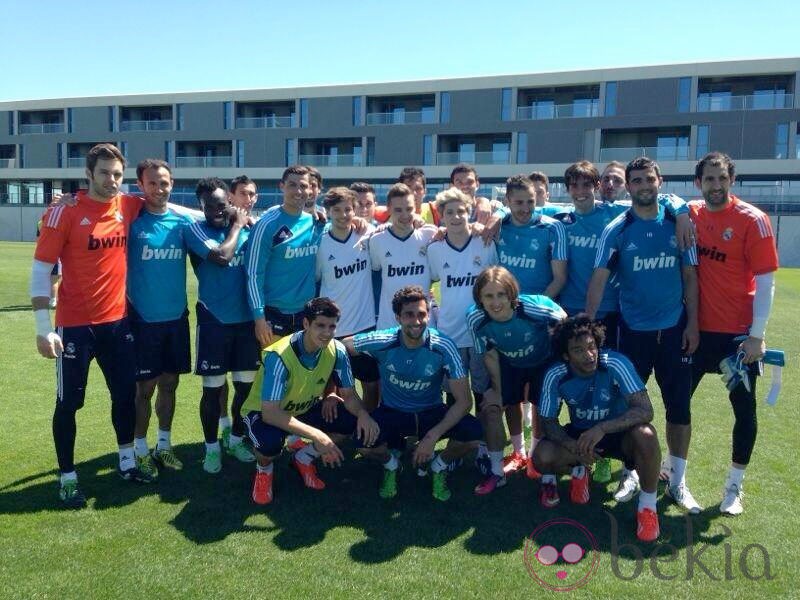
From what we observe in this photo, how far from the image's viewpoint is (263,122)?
149 ft

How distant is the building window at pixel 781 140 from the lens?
3575 cm

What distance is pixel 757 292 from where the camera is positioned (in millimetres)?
4168

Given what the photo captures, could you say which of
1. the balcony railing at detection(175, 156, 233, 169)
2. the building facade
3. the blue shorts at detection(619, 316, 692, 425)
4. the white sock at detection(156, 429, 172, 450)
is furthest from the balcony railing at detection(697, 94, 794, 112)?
the white sock at detection(156, 429, 172, 450)

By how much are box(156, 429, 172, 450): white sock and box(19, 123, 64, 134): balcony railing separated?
2042 inches

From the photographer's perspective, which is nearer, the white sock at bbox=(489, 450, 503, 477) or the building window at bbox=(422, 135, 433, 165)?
the white sock at bbox=(489, 450, 503, 477)

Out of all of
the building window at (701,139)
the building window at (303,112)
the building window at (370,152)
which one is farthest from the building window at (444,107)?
the building window at (701,139)

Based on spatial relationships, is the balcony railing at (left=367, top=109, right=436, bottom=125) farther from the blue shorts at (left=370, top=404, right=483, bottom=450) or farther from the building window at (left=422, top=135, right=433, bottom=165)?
the blue shorts at (left=370, top=404, right=483, bottom=450)

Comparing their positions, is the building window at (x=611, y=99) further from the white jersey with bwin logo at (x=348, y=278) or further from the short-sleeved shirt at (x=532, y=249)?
the white jersey with bwin logo at (x=348, y=278)

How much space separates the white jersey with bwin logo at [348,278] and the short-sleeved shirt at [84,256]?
4.86 ft

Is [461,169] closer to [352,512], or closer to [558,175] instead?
[352,512]

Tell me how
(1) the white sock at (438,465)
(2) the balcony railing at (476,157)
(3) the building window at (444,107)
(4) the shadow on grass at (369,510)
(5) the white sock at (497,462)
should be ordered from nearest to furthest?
(4) the shadow on grass at (369,510)
(1) the white sock at (438,465)
(5) the white sock at (497,462)
(2) the balcony railing at (476,157)
(3) the building window at (444,107)

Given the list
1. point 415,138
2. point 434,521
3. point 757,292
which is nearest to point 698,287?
point 757,292

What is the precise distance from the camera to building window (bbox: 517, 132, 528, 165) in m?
39.9

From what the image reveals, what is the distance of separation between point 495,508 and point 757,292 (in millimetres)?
2093
